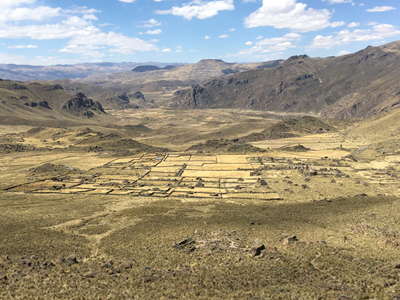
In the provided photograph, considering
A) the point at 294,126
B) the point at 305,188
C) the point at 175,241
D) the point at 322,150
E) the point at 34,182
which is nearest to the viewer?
the point at 175,241

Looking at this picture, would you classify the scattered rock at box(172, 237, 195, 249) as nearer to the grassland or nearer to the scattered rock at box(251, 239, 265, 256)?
the grassland

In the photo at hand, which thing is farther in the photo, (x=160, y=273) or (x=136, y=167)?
(x=136, y=167)

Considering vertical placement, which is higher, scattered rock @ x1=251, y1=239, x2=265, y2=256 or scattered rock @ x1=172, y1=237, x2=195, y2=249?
scattered rock @ x1=251, y1=239, x2=265, y2=256

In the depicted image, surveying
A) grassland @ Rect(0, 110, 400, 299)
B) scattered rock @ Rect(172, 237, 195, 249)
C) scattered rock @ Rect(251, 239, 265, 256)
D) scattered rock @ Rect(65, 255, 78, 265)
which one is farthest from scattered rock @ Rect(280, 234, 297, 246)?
scattered rock @ Rect(65, 255, 78, 265)

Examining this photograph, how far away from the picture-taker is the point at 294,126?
177 m

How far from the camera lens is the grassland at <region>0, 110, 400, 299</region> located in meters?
24.7

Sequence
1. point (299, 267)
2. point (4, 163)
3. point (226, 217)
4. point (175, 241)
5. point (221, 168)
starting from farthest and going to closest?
point (4, 163) < point (221, 168) < point (226, 217) < point (175, 241) < point (299, 267)

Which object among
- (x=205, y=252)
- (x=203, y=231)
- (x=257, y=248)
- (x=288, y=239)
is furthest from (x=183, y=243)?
(x=288, y=239)

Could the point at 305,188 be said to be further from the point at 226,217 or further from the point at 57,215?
the point at 57,215

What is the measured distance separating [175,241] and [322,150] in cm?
A: 10429

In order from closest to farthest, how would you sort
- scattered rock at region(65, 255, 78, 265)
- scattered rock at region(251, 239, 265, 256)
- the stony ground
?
the stony ground
scattered rock at region(65, 255, 78, 265)
scattered rock at region(251, 239, 265, 256)

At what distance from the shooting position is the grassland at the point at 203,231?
973 inches

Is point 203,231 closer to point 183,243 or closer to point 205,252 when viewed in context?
point 183,243

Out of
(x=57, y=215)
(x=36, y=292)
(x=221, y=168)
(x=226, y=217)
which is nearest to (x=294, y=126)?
(x=221, y=168)
